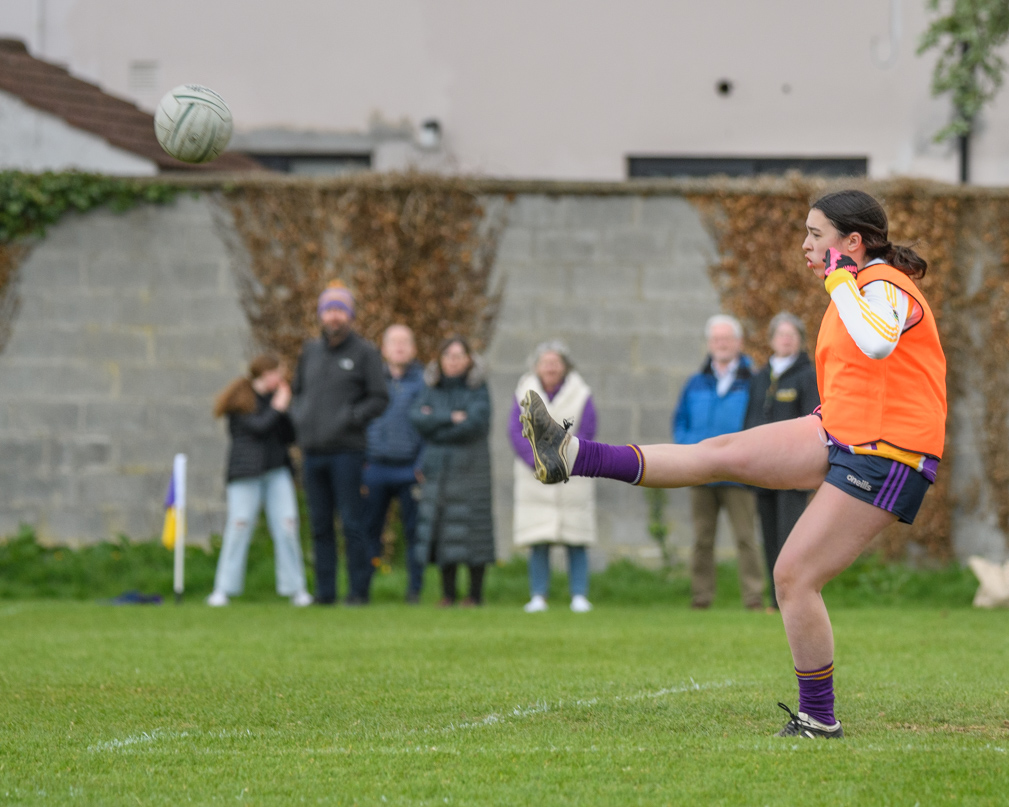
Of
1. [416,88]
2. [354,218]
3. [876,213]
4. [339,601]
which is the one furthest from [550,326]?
[876,213]

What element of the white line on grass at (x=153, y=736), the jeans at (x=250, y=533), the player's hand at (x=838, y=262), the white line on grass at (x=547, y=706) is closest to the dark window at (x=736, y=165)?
the jeans at (x=250, y=533)

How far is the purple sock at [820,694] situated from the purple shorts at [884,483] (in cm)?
64

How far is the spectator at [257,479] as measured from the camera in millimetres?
10719

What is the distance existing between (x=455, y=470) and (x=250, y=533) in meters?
1.99

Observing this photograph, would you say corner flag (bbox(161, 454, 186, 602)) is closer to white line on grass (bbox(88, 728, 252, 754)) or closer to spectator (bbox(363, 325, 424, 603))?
spectator (bbox(363, 325, 424, 603))

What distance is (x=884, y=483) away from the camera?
14.4ft

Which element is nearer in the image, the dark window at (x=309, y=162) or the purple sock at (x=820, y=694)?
the purple sock at (x=820, y=694)

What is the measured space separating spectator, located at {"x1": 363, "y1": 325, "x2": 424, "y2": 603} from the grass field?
86.6 inches

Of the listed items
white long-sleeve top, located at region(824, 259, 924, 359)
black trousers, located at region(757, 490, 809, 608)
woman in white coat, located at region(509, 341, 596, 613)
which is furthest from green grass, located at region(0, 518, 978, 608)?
white long-sleeve top, located at region(824, 259, 924, 359)

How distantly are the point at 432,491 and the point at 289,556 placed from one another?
1502 millimetres

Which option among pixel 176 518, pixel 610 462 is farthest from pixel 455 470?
pixel 610 462

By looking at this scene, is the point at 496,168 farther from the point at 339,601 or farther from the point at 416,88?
the point at 339,601

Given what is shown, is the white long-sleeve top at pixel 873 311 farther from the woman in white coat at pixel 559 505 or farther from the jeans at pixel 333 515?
the jeans at pixel 333 515

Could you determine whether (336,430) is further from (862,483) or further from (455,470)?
(862,483)
